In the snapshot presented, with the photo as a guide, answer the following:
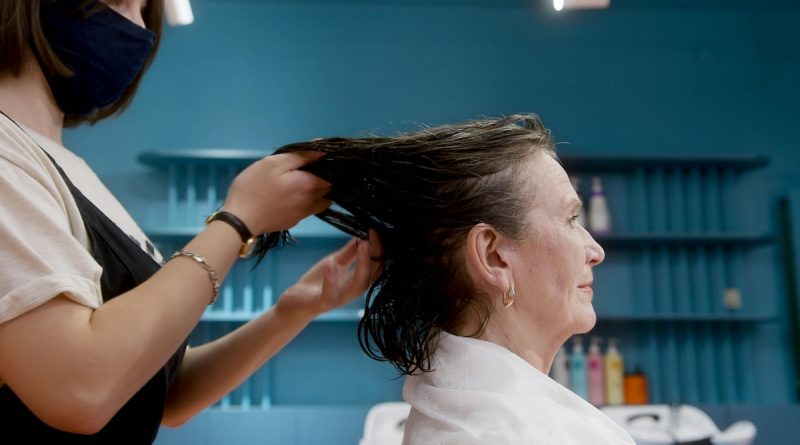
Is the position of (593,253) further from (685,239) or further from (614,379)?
(685,239)

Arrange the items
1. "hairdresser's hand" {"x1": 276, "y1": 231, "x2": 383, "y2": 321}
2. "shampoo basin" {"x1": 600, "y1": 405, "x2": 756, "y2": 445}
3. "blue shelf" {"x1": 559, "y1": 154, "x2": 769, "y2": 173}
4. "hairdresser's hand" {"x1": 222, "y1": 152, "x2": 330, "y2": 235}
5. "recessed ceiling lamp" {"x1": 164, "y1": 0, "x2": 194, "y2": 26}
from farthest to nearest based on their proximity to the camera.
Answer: "blue shelf" {"x1": 559, "y1": 154, "x2": 769, "y2": 173} → "shampoo basin" {"x1": 600, "y1": 405, "x2": 756, "y2": 445} → "recessed ceiling lamp" {"x1": 164, "y1": 0, "x2": 194, "y2": 26} → "hairdresser's hand" {"x1": 276, "y1": 231, "x2": 383, "y2": 321} → "hairdresser's hand" {"x1": 222, "y1": 152, "x2": 330, "y2": 235}

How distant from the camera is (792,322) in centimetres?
468

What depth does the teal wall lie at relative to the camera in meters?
4.74

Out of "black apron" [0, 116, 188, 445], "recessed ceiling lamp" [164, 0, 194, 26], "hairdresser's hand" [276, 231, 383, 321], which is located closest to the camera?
"black apron" [0, 116, 188, 445]

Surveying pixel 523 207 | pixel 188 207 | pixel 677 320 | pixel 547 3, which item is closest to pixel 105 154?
pixel 188 207

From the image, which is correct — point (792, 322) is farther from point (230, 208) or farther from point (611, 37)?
point (230, 208)

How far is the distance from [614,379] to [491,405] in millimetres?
3458

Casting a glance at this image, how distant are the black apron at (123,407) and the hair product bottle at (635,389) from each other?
3646 millimetres

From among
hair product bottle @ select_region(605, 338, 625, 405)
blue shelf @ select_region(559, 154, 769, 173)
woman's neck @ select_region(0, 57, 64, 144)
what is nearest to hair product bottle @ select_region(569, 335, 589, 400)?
hair product bottle @ select_region(605, 338, 625, 405)

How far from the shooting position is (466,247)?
1.31 metres

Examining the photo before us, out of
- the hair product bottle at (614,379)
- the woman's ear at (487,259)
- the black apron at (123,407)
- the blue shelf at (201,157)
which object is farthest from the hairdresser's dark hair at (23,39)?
the hair product bottle at (614,379)

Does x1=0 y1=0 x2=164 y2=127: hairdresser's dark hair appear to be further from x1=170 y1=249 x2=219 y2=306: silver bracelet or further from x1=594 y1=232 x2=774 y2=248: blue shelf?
x1=594 y1=232 x2=774 y2=248: blue shelf

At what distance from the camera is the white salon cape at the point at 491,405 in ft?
3.65

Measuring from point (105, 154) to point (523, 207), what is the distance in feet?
12.6
